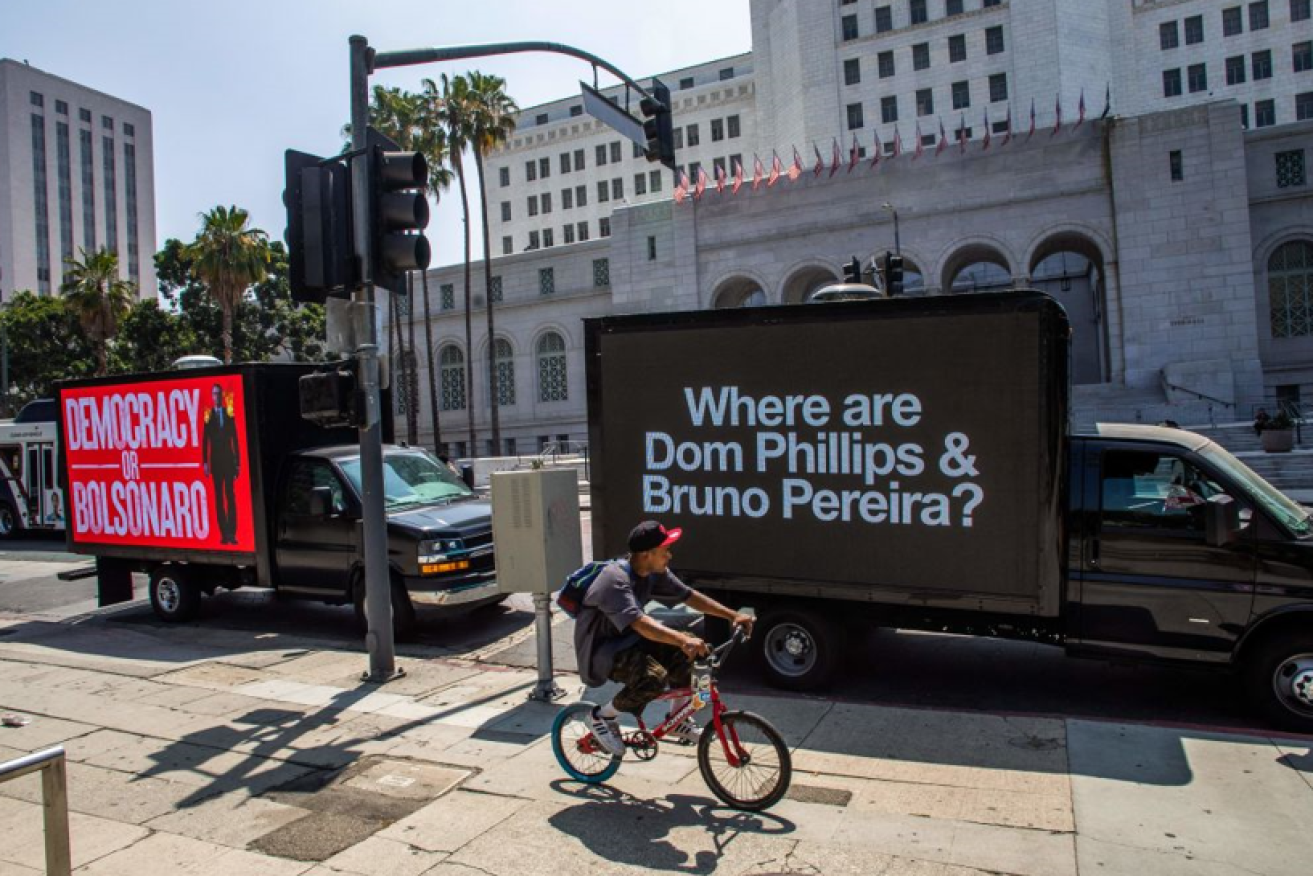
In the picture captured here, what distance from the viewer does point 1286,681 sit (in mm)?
6285

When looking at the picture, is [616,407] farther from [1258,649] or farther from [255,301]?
[255,301]

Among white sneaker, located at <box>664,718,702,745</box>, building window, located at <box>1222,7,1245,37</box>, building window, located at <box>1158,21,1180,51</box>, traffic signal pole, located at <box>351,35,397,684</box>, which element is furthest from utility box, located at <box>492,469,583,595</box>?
building window, located at <box>1222,7,1245,37</box>

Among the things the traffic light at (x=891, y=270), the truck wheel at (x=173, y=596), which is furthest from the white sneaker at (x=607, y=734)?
the traffic light at (x=891, y=270)

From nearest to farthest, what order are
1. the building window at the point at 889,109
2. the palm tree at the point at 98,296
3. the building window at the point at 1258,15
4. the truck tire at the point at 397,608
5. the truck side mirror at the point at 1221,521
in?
the truck side mirror at the point at 1221,521 < the truck tire at the point at 397,608 < the palm tree at the point at 98,296 < the building window at the point at 1258,15 < the building window at the point at 889,109

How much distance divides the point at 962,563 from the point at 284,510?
24.5 ft

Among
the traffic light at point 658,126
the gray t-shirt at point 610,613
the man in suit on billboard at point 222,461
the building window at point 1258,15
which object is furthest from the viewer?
the building window at point 1258,15

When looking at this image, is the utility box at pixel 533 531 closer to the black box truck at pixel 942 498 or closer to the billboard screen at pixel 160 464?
the black box truck at pixel 942 498

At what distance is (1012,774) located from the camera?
5.63 meters

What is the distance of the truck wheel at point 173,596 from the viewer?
450 inches

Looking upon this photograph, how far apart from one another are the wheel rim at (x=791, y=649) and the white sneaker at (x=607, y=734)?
98.9 inches

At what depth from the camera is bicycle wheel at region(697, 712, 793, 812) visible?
4.96m

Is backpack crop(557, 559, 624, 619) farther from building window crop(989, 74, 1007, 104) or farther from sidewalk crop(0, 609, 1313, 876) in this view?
building window crop(989, 74, 1007, 104)

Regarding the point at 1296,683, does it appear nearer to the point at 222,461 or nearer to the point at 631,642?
the point at 631,642

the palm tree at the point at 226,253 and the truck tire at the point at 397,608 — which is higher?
the palm tree at the point at 226,253
